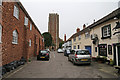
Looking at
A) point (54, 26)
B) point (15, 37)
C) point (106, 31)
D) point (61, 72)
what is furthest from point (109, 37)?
point (54, 26)

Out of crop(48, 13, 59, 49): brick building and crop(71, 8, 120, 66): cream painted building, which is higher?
crop(48, 13, 59, 49): brick building

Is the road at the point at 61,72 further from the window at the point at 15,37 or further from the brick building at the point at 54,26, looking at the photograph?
the brick building at the point at 54,26

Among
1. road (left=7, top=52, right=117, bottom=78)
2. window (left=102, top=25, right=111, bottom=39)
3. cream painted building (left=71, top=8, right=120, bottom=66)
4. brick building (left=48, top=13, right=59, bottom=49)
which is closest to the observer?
road (left=7, top=52, right=117, bottom=78)

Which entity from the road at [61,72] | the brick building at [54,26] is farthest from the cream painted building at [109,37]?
the brick building at [54,26]

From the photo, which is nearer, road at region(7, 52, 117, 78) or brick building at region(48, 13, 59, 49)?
road at region(7, 52, 117, 78)

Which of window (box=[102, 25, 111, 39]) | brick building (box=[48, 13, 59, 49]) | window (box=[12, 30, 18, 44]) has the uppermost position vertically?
brick building (box=[48, 13, 59, 49])

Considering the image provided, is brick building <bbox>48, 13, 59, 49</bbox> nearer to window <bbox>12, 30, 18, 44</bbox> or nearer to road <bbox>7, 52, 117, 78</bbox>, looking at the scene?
window <bbox>12, 30, 18, 44</bbox>

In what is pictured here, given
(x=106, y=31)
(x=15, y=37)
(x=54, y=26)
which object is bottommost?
(x=15, y=37)

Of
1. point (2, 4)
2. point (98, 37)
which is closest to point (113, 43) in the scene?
point (98, 37)

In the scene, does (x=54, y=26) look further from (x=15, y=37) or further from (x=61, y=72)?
(x=61, y=72)

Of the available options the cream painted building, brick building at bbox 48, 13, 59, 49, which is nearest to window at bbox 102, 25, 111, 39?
the cream painted building

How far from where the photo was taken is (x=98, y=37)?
11625mm

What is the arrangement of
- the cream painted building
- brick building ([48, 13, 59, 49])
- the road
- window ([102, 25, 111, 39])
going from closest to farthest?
the road → the cream painted building → window ([102, 25, 111, 39]) → brick building ([48, 13, 59, 49])

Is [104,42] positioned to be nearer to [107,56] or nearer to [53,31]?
[107,56]
